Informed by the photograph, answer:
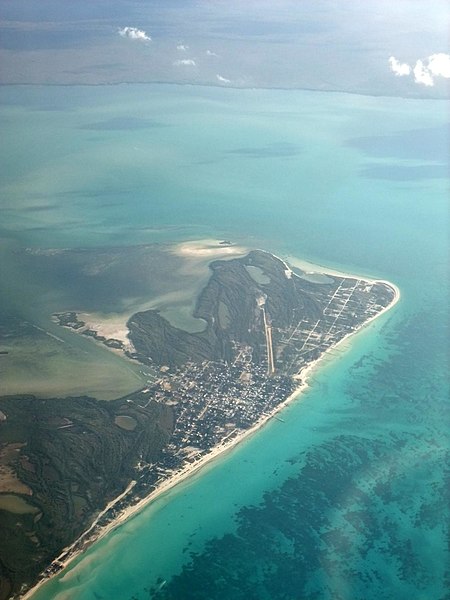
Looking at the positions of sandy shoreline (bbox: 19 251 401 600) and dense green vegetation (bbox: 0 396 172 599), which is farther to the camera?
sandy shoreline (bbox: 19 251 401 600)

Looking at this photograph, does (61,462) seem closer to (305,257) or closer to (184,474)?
(184,474)

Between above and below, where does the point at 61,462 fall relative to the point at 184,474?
above

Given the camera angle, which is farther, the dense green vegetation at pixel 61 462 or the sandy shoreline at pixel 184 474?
the sandy shoreline at pixel 184 474

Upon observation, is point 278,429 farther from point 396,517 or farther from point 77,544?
point 77,544

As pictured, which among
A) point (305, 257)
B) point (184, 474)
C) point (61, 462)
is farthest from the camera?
point (305, 257)

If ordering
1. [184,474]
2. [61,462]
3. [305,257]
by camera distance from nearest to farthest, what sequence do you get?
[61,462]
[184,474]
[305,257]

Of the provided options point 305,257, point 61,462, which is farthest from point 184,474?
point 305,257

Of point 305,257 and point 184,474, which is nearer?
point 184,474

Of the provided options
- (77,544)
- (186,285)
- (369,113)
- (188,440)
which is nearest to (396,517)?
(188,440)
